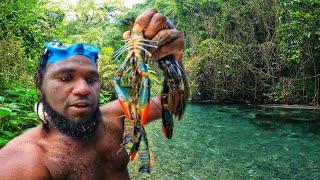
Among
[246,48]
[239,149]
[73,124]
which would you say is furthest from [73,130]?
[246,48]

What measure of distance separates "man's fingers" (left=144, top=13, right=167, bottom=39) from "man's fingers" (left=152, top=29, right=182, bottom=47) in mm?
20

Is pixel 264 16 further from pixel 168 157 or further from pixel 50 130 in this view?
pixel 50 130

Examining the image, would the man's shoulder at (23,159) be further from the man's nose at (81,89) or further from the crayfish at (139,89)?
the crayfish at (139,89)

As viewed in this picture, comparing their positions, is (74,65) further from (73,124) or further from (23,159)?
(23,159)

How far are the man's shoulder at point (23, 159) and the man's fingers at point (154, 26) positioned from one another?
36.1 inches

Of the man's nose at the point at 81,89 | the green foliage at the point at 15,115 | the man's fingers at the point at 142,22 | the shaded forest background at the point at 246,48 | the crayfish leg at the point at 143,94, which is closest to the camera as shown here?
the crayfish leg at the point at 143,94

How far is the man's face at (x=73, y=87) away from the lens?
2254 mm

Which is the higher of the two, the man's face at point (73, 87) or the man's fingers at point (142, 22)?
the man's fingers at point (142, 22)

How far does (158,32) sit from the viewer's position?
203 cm

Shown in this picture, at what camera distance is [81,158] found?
8.20 feet

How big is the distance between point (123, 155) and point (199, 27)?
24.1 meters

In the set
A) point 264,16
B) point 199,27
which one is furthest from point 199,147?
point 199,27

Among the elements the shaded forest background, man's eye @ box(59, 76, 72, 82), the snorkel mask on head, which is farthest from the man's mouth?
the shaded forest background

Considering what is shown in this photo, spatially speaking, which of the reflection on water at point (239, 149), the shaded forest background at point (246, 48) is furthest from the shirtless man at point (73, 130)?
the shaded forest background at point (246, 48)
